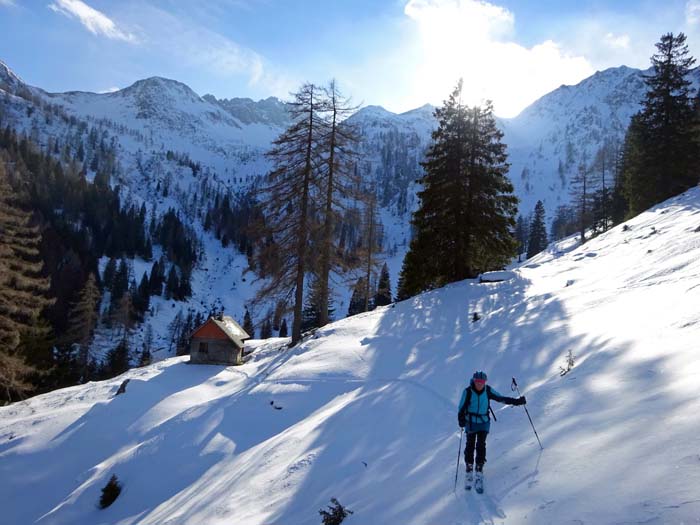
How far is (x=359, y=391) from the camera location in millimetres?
12352

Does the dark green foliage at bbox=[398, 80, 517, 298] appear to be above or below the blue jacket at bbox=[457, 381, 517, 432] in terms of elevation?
above

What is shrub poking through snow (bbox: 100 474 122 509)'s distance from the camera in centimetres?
1142

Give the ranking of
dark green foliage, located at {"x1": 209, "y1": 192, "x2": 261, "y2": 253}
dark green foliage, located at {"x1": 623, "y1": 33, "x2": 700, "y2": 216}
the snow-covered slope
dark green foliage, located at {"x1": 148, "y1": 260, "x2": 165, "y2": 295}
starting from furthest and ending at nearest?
dark green foliage, located at {"x1": 209, "y1": 192, "x2": 261, "y2": 253} < dark green foliage, located at {"x1": 148, "y1": 260, "x2": 165, "y2": 295} < dark green foliage, located at {"x1": 623, "y1": 33, "x2": 700, "y2": 216} < the snow-covered slope

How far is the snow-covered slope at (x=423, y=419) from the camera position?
505 centimetres

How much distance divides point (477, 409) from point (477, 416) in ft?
0.34

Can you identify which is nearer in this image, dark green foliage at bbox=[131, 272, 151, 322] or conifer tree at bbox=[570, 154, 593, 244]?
conifer tree at bbox=[570, 154, 593, 244]

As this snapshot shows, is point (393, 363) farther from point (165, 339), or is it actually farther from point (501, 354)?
point (165, 339)

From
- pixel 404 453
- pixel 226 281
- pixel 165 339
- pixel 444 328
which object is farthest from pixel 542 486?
pixel 226 281

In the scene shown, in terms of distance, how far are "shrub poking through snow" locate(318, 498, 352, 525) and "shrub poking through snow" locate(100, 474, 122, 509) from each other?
8566 mm

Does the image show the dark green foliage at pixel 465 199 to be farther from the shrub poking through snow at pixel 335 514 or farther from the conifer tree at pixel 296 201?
the shrub poking through snow at pixel 335 514

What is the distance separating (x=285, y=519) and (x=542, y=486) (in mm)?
4410

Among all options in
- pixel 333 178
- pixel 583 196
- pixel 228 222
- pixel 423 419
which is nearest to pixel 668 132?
pixel 583 196

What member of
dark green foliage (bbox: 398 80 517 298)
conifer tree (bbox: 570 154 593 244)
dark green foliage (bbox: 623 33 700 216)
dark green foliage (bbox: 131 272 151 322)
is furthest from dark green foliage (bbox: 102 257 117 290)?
dark green foliage (bbox: 623 33 700 216)

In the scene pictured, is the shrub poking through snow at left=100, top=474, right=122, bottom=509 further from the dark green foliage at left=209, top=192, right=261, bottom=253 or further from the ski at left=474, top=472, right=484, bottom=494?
the dark green foliage at left=209, top=192, right=261, bottom=253
